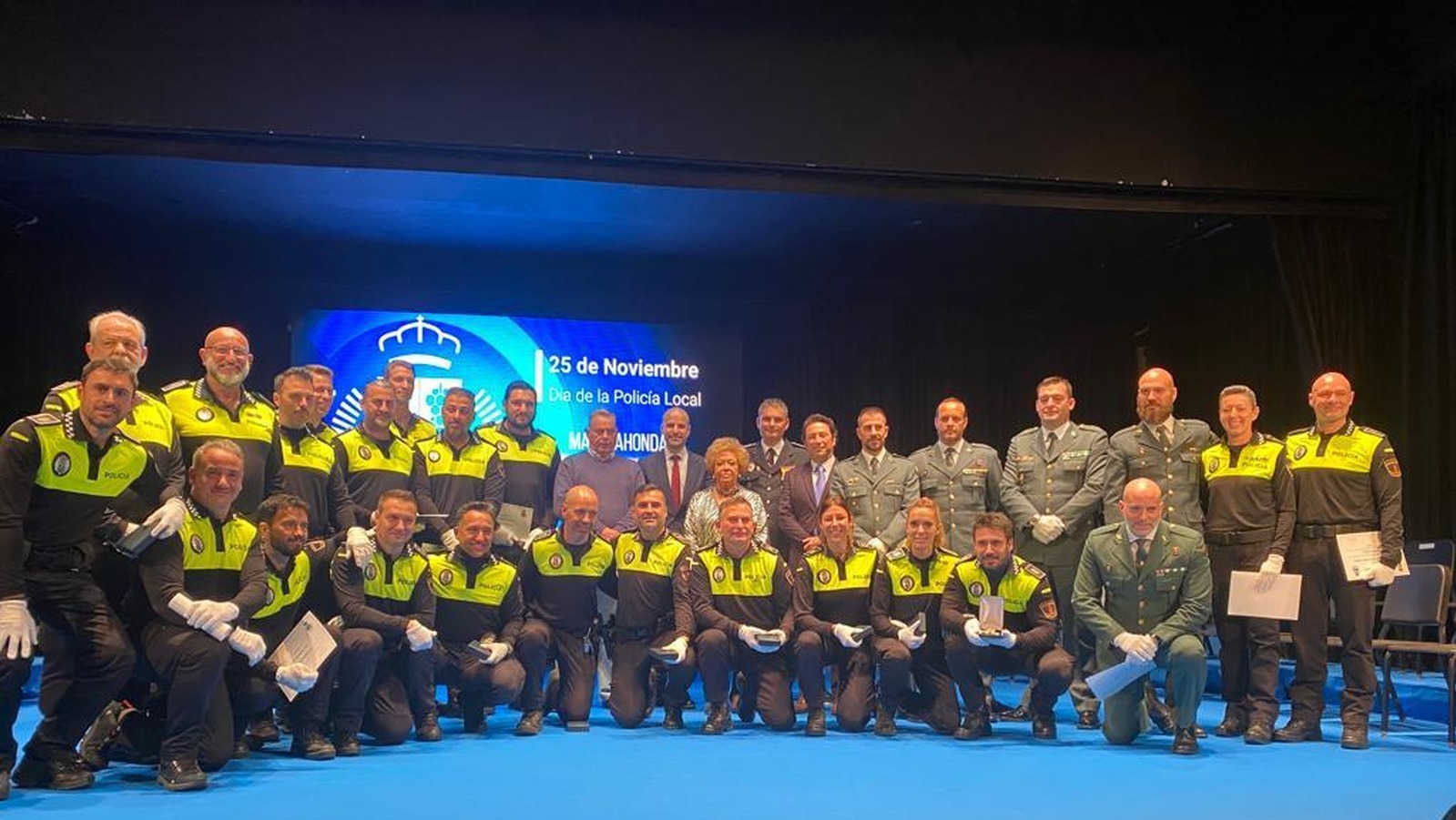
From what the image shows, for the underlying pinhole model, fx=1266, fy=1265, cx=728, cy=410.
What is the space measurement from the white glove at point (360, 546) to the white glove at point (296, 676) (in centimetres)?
75

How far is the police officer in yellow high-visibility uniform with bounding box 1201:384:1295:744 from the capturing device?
6.64 m

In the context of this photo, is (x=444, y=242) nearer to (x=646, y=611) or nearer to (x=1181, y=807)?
Answer: (x=646, y=611)

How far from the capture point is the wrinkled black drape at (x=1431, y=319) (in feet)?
28.7

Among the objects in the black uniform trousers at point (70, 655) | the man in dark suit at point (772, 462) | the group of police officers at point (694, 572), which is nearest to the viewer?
the black uniform trousers at point (70, 655)

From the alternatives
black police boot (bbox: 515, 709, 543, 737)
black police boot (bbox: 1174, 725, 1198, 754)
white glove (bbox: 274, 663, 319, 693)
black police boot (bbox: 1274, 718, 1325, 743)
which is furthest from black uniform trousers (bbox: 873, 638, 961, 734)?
white glove (bbox: 274, 663, 319, 693)

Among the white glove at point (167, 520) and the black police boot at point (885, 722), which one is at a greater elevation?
the white glove at point (167, 520)

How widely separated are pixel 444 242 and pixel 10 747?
6426 mm

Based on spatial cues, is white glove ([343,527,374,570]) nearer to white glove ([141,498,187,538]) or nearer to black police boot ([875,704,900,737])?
white glove ([141,498,187,538])

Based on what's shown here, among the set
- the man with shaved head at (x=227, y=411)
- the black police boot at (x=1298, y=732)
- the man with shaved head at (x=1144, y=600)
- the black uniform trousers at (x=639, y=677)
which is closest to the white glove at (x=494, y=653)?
the black uniform trousers at (x=639, y=677)

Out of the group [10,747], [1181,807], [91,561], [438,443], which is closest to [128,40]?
[438,443]

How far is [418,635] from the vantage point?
611 centimetres

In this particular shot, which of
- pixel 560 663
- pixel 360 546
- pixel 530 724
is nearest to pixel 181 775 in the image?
pixel 360 546

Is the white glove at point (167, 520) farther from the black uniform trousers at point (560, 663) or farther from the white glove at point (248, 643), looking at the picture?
the black uniform trousers at point (560, 663)

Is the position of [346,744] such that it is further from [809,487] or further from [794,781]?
[809,487]
